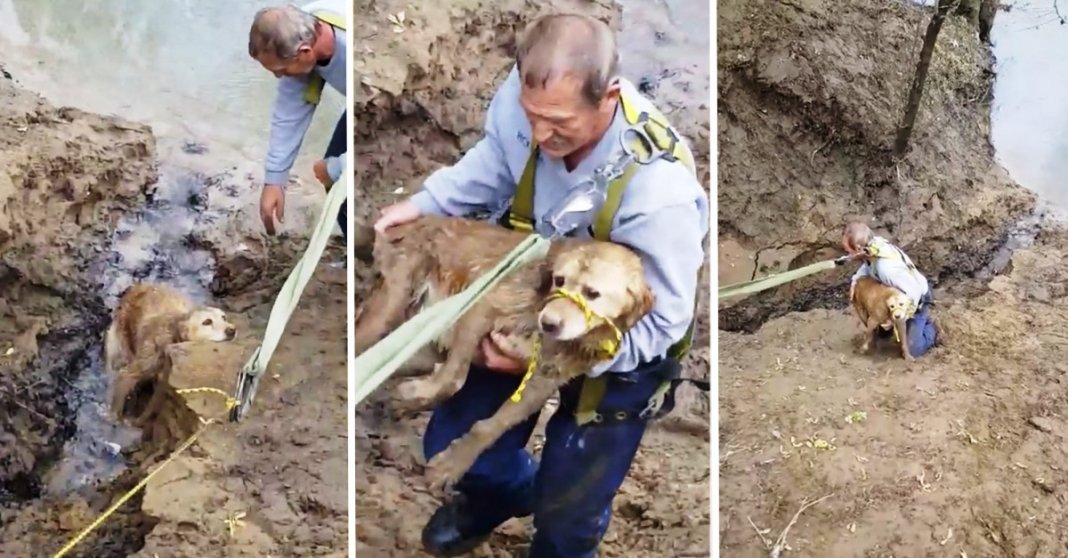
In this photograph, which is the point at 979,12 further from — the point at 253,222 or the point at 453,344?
the point at 253,222

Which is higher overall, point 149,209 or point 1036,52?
point 1036,52

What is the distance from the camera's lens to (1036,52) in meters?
2.46

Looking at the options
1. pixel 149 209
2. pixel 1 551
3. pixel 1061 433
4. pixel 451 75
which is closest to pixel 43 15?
pixel 149 209

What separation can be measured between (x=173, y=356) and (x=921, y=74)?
1996 mm

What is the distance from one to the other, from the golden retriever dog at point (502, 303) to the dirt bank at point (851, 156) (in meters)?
0.35

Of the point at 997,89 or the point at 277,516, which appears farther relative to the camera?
the point at 997,89

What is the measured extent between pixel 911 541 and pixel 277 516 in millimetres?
1483

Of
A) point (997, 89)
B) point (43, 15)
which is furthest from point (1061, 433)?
point (43, 15)

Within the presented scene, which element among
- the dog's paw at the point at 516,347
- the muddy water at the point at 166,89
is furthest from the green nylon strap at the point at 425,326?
the muddy water at the point at 166,89

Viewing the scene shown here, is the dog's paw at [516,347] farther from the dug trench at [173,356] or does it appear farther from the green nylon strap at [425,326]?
the dug trench at [173,356]

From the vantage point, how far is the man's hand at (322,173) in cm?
248

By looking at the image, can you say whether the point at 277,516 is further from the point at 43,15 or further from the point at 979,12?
the point at 979,12

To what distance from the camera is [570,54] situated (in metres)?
2.34

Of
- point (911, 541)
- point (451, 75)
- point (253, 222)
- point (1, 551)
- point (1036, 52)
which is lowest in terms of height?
point (1, 551)
